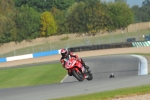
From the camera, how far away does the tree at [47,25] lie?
88.0 m

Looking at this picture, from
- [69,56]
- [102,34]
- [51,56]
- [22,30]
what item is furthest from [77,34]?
[69,56]

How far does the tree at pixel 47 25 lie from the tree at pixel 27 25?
1087mm

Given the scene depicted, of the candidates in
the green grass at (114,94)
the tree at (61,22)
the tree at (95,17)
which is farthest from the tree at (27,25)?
the green grass at (114,94)

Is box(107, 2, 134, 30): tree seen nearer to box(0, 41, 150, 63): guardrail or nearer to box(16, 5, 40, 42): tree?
box(16, 5, 40, 42): tree

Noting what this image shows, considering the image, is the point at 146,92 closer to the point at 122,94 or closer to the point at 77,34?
the point at 122,94

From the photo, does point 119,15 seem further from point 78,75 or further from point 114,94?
point 114,94

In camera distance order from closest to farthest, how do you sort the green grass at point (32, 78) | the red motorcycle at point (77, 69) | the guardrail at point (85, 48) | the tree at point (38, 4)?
the red motorcycle at point (77, 69) → the green grass at point (32, 78) → the guardrail at point (85, 48) → the tree at point (38, 4)

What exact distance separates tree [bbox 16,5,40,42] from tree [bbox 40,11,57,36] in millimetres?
1087

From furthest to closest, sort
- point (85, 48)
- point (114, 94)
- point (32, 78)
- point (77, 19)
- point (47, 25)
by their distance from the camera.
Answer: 1. point (47, 25)
2. point (77, 19)
3. point (85, 48)
4. point (32, 78)
5. point (114, 94)

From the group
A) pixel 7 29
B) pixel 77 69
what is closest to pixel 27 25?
pixel 7 29

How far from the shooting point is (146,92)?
456 inches

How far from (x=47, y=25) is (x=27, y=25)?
12.7 feet

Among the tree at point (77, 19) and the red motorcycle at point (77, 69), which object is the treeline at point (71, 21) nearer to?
the tree at point (77, 19)

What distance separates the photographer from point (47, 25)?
88.6m
